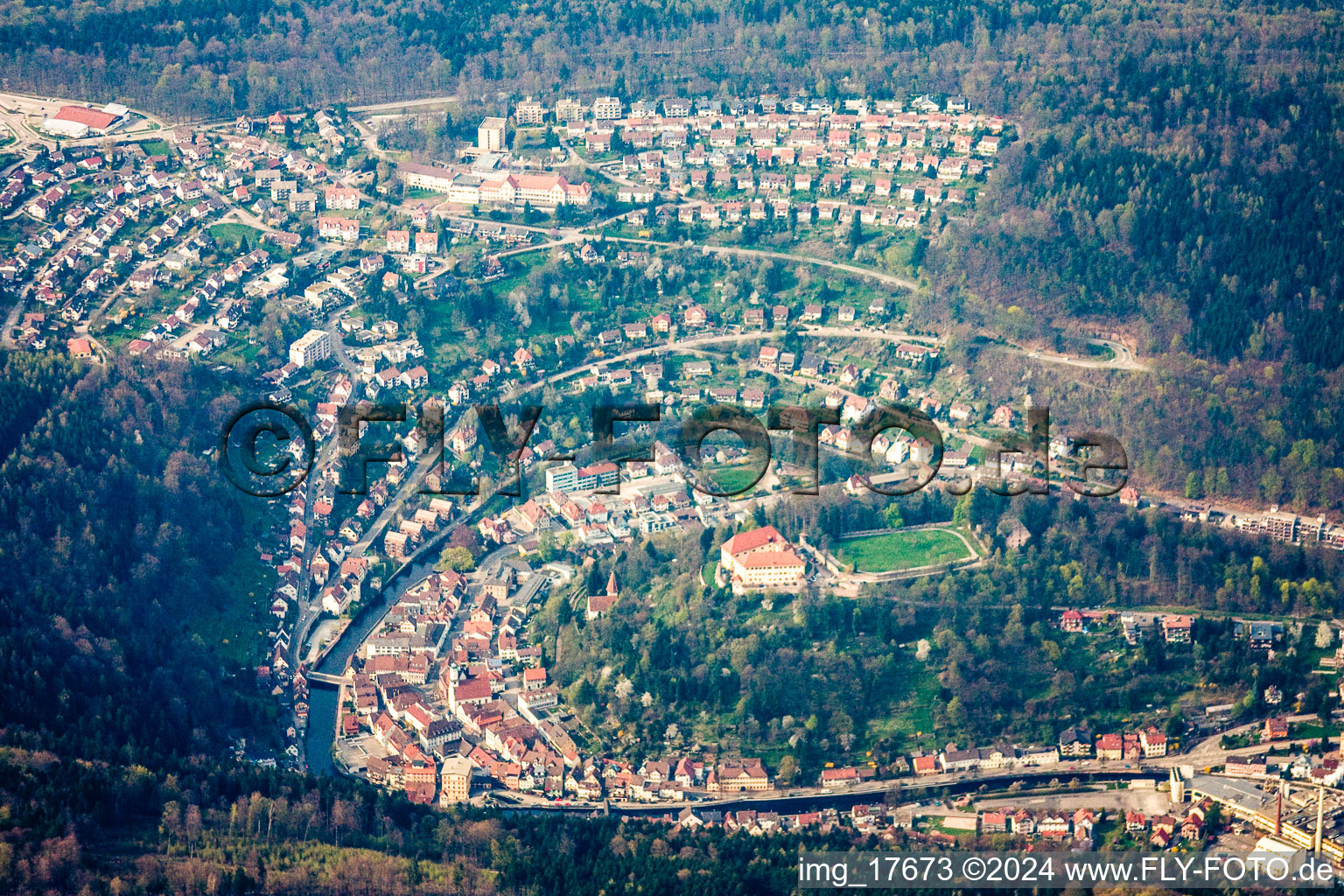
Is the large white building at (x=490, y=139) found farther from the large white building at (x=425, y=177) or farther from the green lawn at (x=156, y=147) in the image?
the green lawn at (x=156, y=147)

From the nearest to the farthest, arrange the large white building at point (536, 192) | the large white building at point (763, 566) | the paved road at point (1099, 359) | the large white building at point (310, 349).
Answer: the large white building at point (763, 566)
the paved road at point (1099, 359)
the large white building at point (310, 349)
the large white building at point (536, 192)

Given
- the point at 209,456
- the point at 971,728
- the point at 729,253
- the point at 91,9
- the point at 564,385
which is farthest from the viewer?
the point at 91,9

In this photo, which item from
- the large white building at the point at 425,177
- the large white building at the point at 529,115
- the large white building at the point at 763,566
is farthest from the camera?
the large white building at the point at 529,115

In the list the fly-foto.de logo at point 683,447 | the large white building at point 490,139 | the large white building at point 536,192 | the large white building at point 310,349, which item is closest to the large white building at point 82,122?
the large white building at point 490,139

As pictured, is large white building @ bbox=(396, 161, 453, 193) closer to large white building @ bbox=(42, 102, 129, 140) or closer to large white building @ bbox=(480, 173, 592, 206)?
large white building @ bbox=(480, 173, 592, 206)

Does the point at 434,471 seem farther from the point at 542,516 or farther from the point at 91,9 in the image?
the point at 91,9

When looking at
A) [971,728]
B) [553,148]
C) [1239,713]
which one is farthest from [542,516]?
[553,148]
